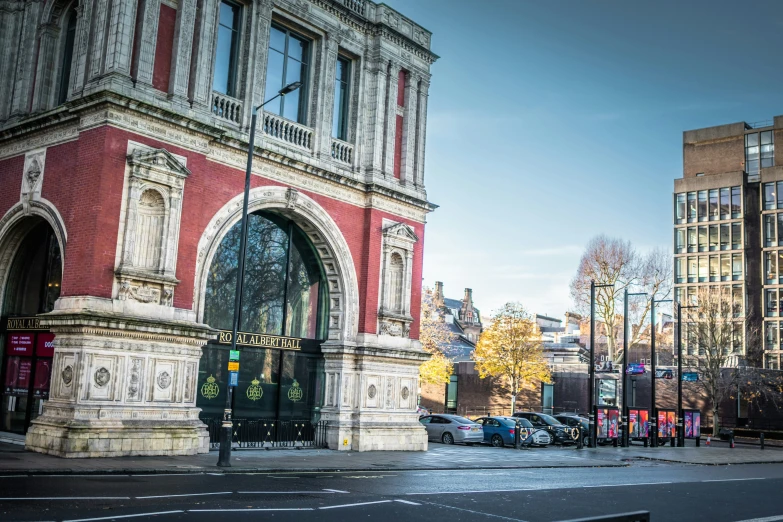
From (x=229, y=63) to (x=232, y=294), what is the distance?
734cm

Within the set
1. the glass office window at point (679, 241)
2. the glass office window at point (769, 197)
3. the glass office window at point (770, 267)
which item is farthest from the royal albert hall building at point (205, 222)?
the glass office window at point (769, 197)

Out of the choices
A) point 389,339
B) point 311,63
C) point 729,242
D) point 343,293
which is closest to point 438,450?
point 389,339

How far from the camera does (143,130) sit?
21.3 meters

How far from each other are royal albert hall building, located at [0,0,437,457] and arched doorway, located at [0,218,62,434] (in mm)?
70

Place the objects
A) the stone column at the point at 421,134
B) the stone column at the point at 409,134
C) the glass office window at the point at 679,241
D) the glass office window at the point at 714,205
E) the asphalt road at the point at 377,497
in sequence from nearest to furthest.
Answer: the asphalt road at the point at 377,497 → the stone column at the point at 409,134 → the stone column at the point at 421,134 → the glass office window at the point at 714,205 → the glass office window at the point at 679,241

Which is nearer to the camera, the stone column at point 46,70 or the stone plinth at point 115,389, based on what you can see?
the stone plinth at point 115,389

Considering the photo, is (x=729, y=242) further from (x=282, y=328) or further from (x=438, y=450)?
(x=282, y=328)

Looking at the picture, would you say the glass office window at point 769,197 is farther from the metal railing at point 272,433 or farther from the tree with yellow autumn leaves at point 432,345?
the metal railing at point 272,433

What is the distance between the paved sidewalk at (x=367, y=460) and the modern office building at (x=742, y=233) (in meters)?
42.9

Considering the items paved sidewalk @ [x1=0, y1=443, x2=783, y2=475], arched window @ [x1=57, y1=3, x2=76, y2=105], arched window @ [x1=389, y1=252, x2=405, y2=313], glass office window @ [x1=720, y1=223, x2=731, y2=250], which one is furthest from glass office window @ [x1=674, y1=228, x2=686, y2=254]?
arched window @ [x1=57, y1=3, x2=76, y2=105]

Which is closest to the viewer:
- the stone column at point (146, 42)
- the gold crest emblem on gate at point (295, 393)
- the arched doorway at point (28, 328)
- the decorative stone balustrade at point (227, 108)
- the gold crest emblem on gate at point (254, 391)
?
the stone column at point (146, 42)

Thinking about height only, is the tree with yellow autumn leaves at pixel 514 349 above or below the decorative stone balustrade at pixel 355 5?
below

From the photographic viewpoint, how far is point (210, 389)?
2369 cm

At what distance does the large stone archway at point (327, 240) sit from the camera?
24562 mm
